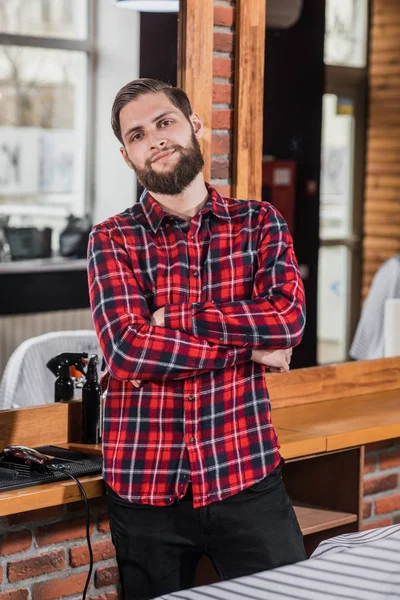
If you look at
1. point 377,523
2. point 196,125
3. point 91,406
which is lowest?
point 377,523

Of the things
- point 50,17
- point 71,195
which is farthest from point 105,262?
point 50,17

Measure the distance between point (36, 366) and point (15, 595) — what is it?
2.71ft

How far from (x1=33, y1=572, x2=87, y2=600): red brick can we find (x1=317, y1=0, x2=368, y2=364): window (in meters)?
1.68

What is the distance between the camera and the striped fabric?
138cm

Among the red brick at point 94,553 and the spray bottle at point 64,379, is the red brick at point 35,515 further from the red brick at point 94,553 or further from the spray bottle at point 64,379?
the spray bottle at point 64,379

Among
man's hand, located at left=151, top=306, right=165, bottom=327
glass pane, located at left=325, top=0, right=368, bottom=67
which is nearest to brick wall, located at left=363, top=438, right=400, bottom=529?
man's hand, located at left=151, top=306, right=165, bottom=327

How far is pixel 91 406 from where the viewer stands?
9.54 ft

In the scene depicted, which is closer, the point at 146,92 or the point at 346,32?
the point at 146,92

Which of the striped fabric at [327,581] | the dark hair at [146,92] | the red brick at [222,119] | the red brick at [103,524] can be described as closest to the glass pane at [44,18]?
the red brick at [222,119]

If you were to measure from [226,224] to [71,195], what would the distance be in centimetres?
146

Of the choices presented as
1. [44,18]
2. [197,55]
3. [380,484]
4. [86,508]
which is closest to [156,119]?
[197,55]

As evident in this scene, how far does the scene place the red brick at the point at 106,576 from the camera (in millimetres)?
2791

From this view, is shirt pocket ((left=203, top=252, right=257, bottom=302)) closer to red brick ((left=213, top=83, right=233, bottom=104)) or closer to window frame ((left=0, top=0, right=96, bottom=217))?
red brick ((left=213, top=83, right=233, bottom=104))

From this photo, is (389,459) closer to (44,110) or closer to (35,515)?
(35,515)
